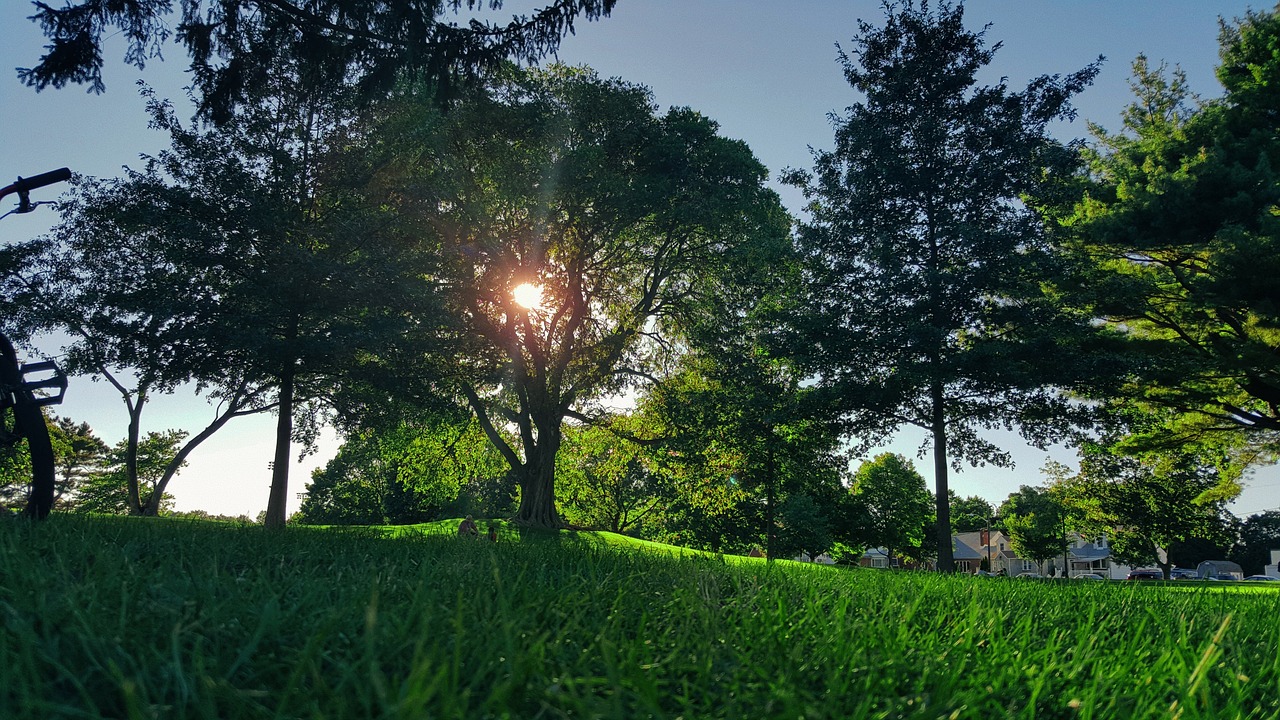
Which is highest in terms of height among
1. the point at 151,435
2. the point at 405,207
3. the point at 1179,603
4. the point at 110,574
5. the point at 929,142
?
the point at 929,142

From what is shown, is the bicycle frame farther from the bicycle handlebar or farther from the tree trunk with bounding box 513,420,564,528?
the tree trunk with bounding box 513,420,564,528

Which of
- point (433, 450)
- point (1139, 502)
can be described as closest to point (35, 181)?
point (433, 450)

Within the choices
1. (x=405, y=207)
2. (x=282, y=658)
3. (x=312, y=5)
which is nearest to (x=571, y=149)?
(x=405, y=207)

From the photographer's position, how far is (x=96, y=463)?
6881cm

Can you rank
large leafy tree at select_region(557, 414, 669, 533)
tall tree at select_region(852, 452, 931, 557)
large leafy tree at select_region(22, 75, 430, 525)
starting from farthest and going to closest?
tall tree at select_region(852, 452, 931, 557) → large leafy tree at select_region(557, 414, 669, 533) → large leafy tree at select_region(22, 75, 430, 525)

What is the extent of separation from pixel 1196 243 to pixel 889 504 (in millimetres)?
44689

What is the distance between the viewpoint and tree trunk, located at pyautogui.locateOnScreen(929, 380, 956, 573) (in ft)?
59.0

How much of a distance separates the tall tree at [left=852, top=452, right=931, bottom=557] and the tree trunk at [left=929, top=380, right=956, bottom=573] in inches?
1689

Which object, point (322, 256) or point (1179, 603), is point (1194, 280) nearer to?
point (1179, 603)

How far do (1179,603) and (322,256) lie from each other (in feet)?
55.5

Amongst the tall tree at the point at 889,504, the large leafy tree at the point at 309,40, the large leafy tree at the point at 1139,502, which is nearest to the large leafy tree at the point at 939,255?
the large leafy tree at the point at 309,40

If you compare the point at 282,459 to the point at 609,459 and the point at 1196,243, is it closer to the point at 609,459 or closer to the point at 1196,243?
the point at 609,459

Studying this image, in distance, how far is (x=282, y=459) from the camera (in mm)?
18484

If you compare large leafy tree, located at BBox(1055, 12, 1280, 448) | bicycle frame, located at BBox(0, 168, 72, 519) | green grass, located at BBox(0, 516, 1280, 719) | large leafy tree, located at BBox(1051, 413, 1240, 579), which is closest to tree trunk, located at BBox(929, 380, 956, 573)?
large leafy tree, located at BBox(1055, 12, 1280, 448)
